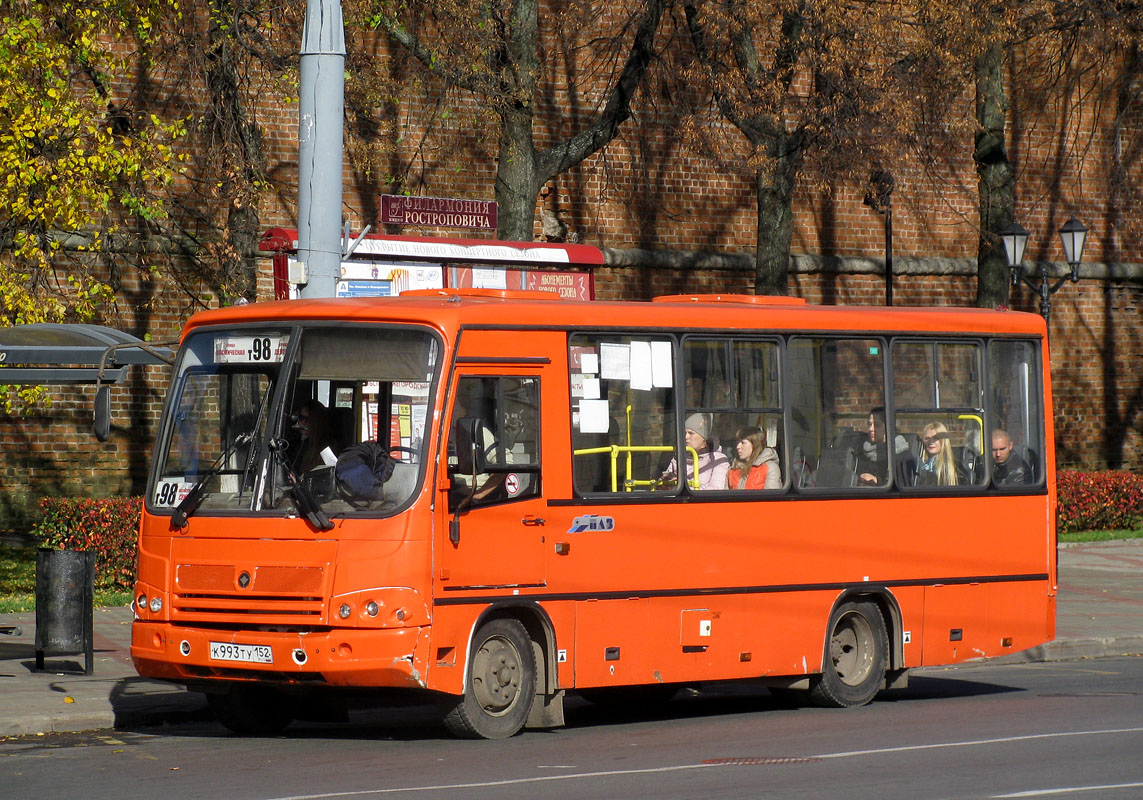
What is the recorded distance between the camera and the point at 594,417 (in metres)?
11.3

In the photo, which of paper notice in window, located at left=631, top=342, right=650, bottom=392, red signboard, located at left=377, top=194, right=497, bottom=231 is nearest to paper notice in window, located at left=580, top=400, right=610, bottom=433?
paper notice in window, located at left=631, top=342, right=650, bottom=392

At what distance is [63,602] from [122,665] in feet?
3.78

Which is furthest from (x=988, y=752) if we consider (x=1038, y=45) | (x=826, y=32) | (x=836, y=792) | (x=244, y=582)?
(x=1038, y=45)

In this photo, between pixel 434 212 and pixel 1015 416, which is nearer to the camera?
pixel 1015 416

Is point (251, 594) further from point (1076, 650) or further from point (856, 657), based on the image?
point (1076, 650)

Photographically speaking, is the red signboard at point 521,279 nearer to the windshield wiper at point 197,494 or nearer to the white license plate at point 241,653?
the windshield wiper at point 197,494

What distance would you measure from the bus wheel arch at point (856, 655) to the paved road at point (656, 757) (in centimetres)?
18

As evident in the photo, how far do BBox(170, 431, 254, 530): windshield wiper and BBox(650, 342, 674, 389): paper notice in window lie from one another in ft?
9.26

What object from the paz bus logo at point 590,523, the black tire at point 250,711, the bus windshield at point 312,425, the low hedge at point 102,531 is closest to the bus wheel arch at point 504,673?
the paz bus logo at point 590,523

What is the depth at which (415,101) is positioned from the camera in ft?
85.4

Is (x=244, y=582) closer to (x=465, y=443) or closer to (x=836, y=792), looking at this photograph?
(x=465, y=443)

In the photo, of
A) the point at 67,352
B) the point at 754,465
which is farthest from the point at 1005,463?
the point at 67,352

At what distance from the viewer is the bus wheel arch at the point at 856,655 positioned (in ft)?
41.7

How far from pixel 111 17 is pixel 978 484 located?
951 centimetres
